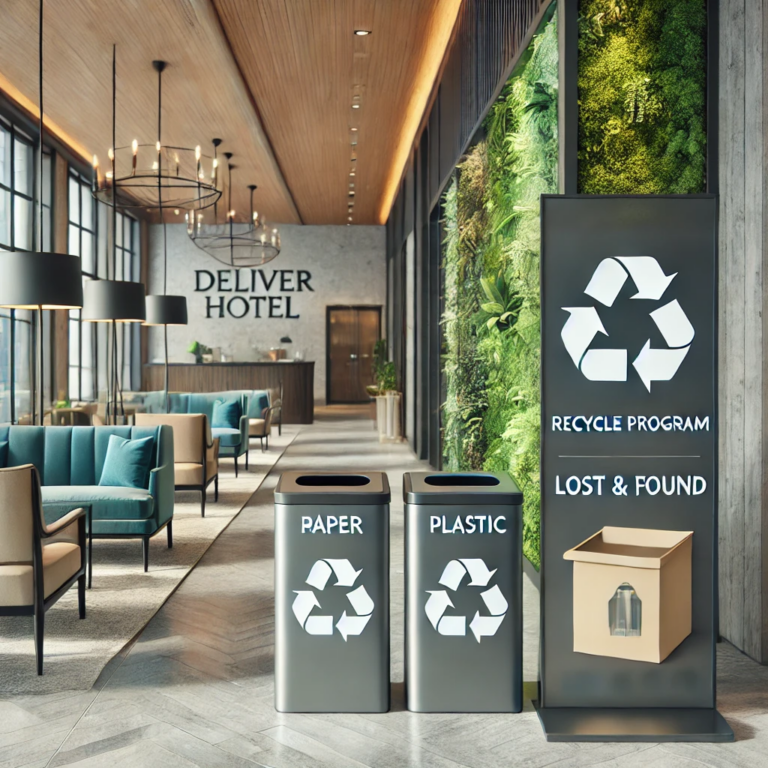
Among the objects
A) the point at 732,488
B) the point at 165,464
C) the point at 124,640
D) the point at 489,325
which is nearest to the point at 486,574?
the point at 732,488

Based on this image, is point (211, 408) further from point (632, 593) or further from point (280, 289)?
point (280, 289)

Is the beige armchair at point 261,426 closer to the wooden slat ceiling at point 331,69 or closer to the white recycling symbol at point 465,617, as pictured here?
the wooden slat ceiling at point 331,69

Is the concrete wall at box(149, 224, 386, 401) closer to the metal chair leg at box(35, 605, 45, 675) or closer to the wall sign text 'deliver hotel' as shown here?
the wall sign text 'deliver hotel'

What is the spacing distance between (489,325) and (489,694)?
111 inches

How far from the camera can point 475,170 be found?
636 cm

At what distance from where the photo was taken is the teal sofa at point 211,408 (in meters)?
9.13

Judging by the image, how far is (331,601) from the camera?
2947 millimetres

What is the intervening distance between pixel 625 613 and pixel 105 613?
8.84ft

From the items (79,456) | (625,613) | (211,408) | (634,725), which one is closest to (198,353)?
(211,408)

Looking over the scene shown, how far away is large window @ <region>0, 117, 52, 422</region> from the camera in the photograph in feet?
34.6

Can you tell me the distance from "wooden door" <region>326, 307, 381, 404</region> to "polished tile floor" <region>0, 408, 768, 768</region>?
15986 mm

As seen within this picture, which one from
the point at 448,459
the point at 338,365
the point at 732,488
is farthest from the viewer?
the point at 338,365

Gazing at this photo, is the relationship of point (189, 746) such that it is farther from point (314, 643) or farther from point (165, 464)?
point (165, 464)

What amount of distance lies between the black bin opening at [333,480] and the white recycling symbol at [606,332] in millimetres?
965
